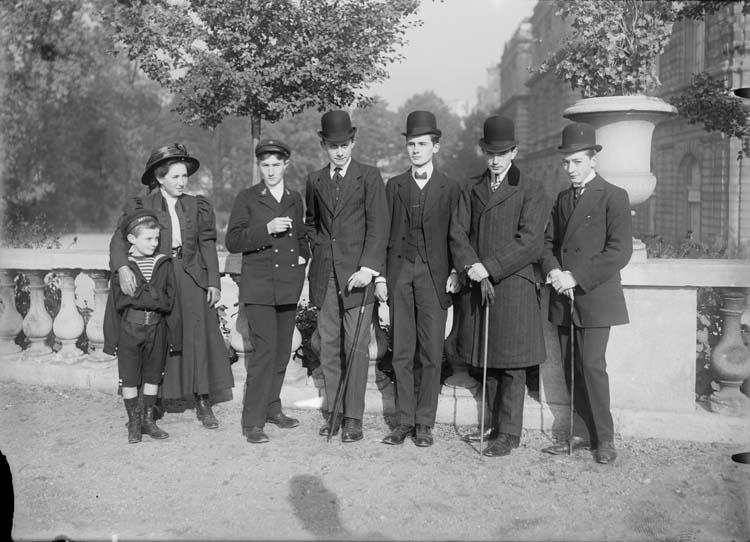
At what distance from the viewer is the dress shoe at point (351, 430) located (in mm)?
4762

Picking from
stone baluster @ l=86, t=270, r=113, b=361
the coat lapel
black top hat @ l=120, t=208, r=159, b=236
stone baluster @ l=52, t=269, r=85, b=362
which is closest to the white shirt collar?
black top hat @ l=120, t=208, r=159, b=236

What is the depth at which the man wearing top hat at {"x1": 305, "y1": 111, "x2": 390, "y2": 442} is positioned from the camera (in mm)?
4734

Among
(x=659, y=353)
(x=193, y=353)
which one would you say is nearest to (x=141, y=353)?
(x=193, y=353)

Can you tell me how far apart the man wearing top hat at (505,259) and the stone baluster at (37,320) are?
3654 mm

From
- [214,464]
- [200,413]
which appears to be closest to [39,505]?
[214,464]

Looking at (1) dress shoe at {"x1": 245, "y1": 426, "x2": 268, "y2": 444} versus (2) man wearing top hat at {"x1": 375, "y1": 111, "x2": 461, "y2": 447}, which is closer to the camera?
(2) man wearing top hat at {"x1": 375, "y1": 111, "x2": 461, "y2": 447}

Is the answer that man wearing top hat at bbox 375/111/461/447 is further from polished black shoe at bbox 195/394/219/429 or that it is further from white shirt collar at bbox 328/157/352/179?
polished black shoe at bbox 195/394/219/429

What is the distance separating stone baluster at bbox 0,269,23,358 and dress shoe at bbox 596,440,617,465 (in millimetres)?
4853

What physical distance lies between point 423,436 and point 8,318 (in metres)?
3.84

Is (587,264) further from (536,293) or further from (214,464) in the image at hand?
(214,464)

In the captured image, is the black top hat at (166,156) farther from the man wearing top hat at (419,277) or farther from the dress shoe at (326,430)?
the dress shoe at (326,430)

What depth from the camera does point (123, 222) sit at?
4805mm

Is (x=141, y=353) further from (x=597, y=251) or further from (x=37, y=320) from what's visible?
(x=597, y=251)

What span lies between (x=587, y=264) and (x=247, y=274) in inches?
86.0
